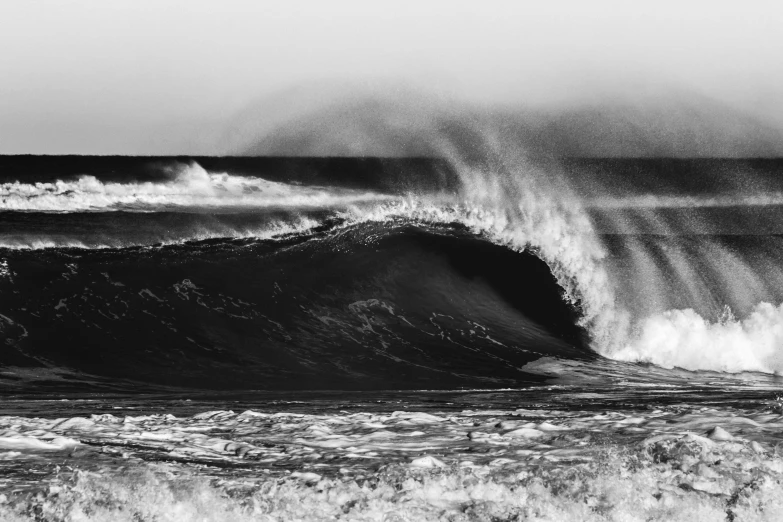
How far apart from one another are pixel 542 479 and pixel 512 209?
496 inches

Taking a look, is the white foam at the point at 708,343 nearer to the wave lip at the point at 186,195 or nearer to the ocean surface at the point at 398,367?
the ocean surface at the point at 398,367

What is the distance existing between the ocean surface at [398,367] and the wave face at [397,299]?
6cm

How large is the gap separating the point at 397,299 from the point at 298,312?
191 centimetres

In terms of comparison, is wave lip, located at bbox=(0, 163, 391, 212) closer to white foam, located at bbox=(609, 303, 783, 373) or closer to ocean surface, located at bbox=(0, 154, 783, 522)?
ocean surface, located at bbox=(0, 154, 783, 522)

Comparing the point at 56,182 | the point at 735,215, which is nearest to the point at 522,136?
the point at 735,215

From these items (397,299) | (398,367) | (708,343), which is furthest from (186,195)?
(708,343)

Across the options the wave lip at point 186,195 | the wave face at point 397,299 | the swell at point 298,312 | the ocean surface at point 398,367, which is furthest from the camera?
the wave lip at point 186,195

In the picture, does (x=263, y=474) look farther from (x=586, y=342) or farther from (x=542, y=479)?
(x=586, y=342)

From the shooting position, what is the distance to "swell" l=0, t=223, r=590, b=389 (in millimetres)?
10273

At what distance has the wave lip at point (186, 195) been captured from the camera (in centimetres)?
2931

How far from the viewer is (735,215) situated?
1249 inches

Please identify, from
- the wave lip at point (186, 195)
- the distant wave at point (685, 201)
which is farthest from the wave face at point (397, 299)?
the distant wave at point (685, 201)

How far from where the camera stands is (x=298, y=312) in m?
12.9

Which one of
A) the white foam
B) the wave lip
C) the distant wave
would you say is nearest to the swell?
the white foam
